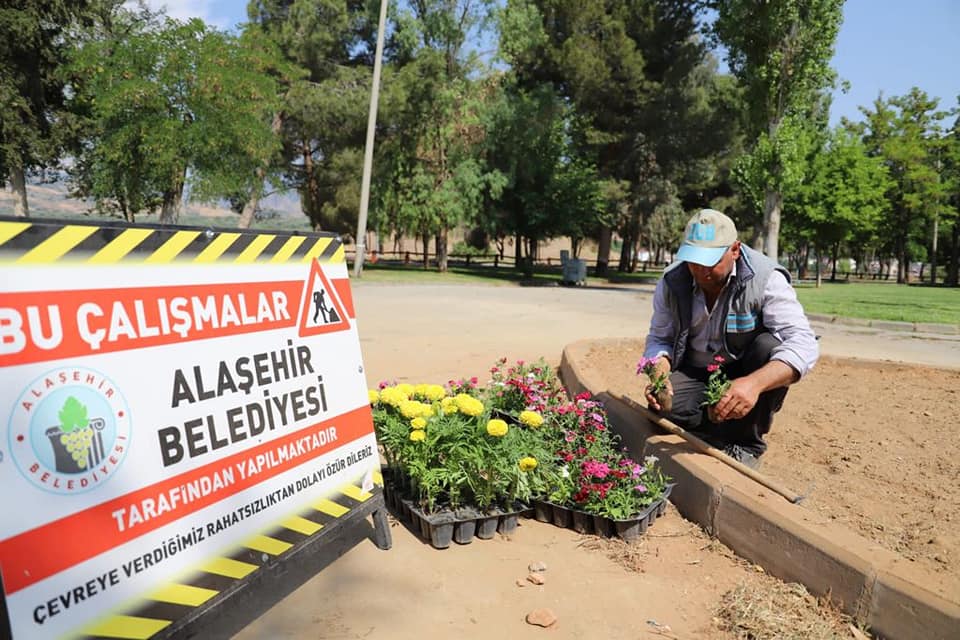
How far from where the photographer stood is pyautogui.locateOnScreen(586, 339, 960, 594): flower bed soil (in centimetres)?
314

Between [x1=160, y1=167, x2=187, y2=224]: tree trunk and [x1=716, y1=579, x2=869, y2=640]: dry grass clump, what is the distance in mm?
21203

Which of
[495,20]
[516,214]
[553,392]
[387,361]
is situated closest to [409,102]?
[495,20]

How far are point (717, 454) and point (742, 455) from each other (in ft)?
1.81

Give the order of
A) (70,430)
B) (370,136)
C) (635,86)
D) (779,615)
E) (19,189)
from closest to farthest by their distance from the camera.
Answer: (70,430), (779,615), (370,136), (19,189), (635,86)

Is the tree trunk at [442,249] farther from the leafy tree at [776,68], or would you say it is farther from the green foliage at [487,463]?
the green foliage at [487,463]

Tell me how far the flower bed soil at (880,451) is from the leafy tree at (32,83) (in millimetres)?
26228

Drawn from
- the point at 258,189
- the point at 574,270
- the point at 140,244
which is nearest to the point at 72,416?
the point at 140,244

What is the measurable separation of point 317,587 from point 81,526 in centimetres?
112

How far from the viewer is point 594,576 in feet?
9.37

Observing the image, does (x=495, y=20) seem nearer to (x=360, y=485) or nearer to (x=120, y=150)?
(x=120, y=150)

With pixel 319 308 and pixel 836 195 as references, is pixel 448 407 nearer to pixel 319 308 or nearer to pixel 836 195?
pixel 319 308

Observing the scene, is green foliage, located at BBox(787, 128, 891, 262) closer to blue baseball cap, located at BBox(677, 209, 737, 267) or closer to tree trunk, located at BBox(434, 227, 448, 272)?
tree trunk, located at BBox(434, 227, 448, 272)

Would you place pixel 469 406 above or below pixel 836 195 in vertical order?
below

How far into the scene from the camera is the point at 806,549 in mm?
2605
